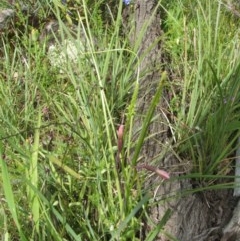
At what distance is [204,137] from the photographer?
1.90 m

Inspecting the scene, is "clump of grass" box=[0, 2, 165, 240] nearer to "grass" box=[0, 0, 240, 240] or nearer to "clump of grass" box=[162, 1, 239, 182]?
"grass" box=[0, 0, 240, 240]

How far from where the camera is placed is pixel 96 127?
1.63 metres

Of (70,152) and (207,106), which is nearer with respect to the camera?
(70,152)

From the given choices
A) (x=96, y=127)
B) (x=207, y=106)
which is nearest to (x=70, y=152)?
(x=96, y=127)

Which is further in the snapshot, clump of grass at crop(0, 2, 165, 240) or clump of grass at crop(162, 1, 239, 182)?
clump of grass at crop(162, 1, 239, 182)

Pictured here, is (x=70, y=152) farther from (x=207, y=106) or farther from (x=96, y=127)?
(x=207, y=106)

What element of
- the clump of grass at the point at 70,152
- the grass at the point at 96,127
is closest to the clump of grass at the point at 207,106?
the grass at the point at 96,127

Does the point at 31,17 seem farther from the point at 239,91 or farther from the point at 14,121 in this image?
the point at 239,91

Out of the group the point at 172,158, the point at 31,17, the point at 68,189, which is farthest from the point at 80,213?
the point at 31,17

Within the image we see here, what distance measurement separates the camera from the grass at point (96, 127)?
137 cm

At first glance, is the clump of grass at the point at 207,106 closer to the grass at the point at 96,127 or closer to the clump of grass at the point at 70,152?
the grass at the point at 96,127

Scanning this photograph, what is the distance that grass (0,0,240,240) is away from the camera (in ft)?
4.49

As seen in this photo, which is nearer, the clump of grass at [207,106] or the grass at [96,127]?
the grass at [96,127]

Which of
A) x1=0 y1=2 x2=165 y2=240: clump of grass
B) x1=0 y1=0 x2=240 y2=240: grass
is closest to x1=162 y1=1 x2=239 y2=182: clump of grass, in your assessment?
x1=0 y1=0 x2=240 y2=240: grass
